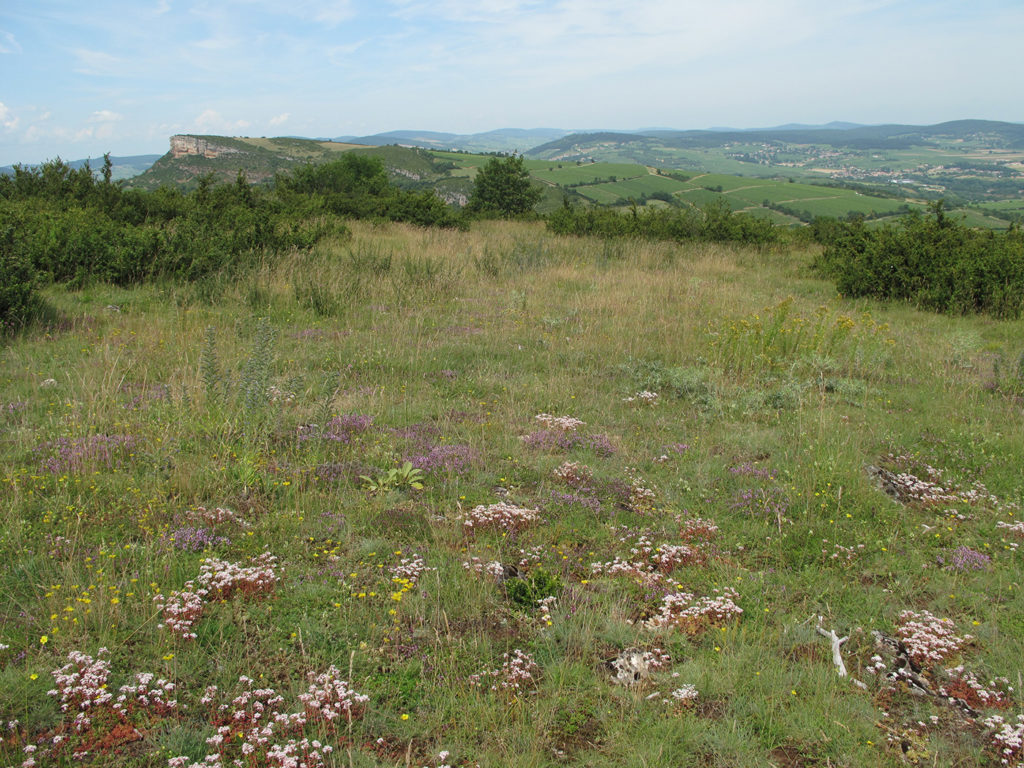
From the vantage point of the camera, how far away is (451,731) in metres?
2.70

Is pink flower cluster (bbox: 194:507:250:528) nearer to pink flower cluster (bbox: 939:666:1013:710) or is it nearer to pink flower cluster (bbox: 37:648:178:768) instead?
pink flower cluster (bbox: 37:648:178:768)

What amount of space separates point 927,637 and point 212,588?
4.07 meters

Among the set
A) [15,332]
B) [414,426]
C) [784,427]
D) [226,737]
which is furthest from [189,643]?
[15,332]

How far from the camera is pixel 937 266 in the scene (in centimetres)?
1298

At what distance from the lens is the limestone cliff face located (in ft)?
267

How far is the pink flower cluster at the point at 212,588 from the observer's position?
3146 mm

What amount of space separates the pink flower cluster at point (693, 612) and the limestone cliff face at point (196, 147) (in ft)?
307

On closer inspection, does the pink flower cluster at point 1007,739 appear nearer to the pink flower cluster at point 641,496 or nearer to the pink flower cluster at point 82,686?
the pink flower cluster at point 641,496

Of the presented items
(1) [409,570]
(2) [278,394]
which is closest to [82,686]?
(1) [409,570]

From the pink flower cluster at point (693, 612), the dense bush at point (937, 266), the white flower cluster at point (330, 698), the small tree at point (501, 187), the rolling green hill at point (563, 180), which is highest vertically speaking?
the rolling green hill at point (563, 180)

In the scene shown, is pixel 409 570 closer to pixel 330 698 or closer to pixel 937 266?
pixel 330 698

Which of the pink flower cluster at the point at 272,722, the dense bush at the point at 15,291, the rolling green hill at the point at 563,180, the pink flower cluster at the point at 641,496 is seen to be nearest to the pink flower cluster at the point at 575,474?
the pink flower cluster at the point at 641,496

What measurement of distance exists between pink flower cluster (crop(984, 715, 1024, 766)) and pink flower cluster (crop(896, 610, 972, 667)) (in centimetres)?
45

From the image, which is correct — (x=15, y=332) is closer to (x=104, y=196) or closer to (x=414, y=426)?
(x=414, y=426)
